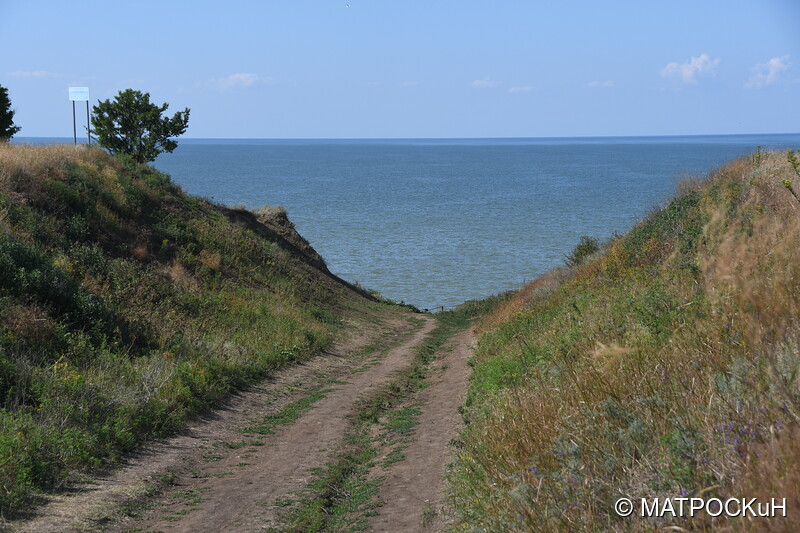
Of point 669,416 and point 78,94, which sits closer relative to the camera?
point 669,416

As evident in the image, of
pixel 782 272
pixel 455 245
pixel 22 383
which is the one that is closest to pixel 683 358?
pixel 782 272

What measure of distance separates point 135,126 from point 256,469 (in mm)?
33907

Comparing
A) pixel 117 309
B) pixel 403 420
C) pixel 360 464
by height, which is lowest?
pixel 403 420

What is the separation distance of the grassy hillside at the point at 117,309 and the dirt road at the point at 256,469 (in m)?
0.62

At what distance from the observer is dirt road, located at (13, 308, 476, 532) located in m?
7.64

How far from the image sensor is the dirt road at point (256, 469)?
764 centimetres

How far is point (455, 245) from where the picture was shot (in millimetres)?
59469

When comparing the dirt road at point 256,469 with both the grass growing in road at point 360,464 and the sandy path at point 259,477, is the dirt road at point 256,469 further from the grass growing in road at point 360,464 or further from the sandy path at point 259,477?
the grass growing in road at point 360,464

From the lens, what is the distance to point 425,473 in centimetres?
918

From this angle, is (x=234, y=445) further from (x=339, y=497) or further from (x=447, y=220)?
(x=447, y=220)

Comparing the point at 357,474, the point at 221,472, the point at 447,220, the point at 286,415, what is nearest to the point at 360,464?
the point at 357,474

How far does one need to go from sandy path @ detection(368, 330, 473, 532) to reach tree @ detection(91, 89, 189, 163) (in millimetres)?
29854

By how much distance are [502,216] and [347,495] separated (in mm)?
73035

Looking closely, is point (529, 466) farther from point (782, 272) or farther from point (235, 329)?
point (235, 329)
